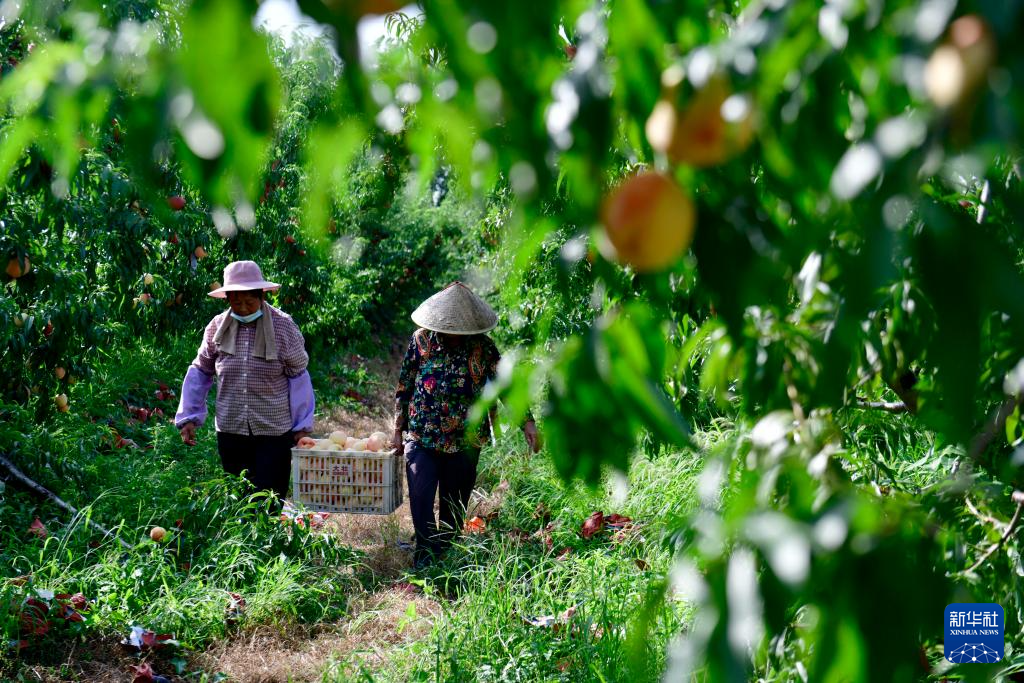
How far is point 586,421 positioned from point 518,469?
5197mm

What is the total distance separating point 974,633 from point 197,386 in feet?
12.9

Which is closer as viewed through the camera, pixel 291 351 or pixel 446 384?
pixel 446 384

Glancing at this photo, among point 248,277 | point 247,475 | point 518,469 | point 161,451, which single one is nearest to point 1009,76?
point 248,277

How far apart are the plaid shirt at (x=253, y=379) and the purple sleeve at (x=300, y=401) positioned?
0.01 m

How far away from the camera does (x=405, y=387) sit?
4582 mm

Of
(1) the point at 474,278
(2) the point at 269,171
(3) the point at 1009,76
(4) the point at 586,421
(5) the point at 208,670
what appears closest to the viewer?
(3) the point at 1009,76

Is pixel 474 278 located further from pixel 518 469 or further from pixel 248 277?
pixel 248 277

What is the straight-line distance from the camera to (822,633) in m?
0.61

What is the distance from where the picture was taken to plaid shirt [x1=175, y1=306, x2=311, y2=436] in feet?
14.9

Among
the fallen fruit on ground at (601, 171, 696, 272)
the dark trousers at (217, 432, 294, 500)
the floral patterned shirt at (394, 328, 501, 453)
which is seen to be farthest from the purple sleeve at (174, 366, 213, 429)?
the fallen fruit on ground at (601, 171, 696, 272)

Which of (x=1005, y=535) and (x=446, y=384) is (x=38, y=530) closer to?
(x=446, y=384)

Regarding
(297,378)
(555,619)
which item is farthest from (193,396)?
(555,619)

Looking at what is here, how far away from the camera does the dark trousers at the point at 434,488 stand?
14.5ft

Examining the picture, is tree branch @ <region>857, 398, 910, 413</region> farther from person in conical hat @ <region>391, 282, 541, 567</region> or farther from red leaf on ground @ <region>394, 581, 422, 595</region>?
red leaf on ground @ <region>394, 581, 422, 595</region>
